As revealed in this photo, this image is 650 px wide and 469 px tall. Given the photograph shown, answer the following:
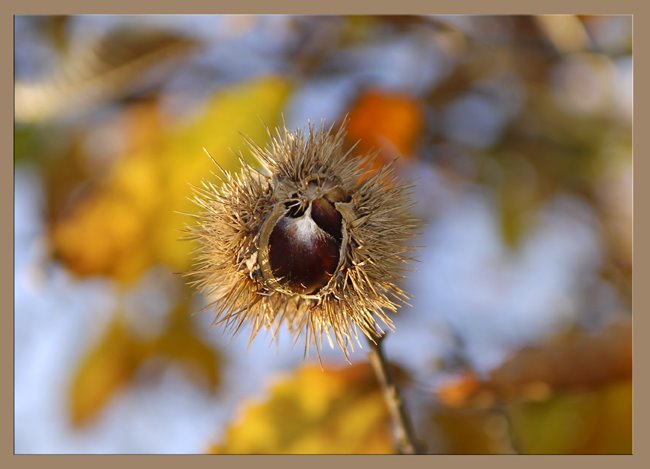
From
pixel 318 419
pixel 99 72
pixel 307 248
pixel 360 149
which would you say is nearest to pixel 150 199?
pixel 99 72

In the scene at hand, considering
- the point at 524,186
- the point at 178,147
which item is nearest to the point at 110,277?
the point at 178,147

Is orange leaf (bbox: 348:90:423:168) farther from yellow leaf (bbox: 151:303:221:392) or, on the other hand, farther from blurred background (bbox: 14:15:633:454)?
yellow leaf (bbox: 151:303:221:392)

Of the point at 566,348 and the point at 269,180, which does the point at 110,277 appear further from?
the point at 566,348

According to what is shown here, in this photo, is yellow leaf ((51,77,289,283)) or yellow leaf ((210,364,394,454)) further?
yellow leaf ((51,77,289,283))

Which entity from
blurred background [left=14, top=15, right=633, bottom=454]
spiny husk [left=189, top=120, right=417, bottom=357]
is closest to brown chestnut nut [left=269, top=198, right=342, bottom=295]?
spiny husk [left=189, top=120, right=417, bottom=357]

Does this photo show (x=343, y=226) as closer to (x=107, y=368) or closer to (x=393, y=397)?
(x=393, y=397)

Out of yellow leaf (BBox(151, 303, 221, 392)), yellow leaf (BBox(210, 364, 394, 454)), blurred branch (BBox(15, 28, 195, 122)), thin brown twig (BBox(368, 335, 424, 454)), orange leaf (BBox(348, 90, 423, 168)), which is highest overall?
blurred branch (BBox(15, 28, 195, 122))

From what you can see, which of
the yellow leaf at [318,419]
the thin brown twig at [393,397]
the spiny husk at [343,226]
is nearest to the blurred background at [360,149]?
the yellow leaf at [318,419]

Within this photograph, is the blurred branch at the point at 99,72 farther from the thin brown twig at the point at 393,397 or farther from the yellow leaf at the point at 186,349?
the thin brown twig at the point at 393,397
